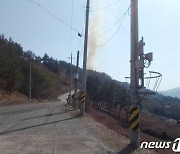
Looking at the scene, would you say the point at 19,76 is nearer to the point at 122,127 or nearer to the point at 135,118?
the point at 122,127

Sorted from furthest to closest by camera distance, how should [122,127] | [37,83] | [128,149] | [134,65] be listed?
[37,83], [122,127], [134,65], [128,149]

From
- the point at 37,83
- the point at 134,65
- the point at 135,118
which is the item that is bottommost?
the point at 135,118

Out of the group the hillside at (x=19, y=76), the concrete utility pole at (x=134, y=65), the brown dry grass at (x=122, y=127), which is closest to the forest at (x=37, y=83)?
the hillside at (x=19, y=76)

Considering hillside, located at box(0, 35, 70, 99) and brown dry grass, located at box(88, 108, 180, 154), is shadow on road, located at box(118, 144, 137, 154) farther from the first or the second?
hillside, located at box(0, 35, 70, 99)

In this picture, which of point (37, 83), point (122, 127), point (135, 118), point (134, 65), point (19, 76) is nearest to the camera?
point (135, 118)

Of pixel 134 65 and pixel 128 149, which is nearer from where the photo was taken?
pixel 128 149

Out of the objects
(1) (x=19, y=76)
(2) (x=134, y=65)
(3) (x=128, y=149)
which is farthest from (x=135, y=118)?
(1) (x=19, y=76)

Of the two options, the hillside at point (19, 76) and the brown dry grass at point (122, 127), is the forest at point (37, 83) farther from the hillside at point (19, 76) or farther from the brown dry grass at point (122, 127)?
the brown dry grass at point (122, 127)

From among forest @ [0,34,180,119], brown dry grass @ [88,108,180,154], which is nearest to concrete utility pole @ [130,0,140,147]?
brown dry grass @ [88,108,180,154]

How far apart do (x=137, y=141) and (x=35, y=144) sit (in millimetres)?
3809

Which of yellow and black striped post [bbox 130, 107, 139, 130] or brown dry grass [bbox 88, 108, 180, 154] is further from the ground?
yellow and black striped post [bbox 130, 107, 139, 130]

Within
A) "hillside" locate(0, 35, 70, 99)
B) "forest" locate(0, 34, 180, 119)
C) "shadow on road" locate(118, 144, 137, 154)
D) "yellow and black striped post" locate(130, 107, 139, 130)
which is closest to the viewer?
"shadow on road" locate(118, 144, 137, 154)

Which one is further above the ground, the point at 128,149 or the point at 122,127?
the point at 128,149

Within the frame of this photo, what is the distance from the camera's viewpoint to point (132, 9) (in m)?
14.9
